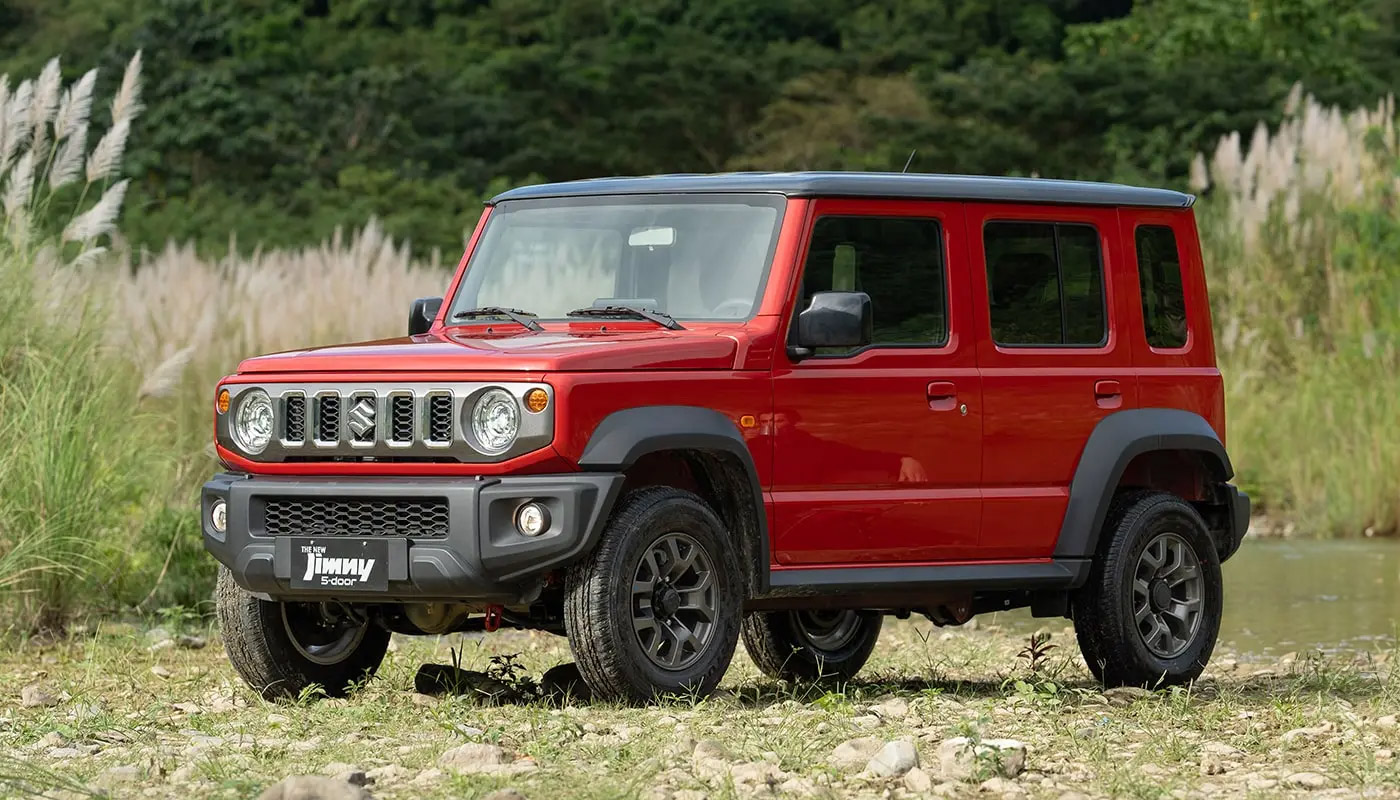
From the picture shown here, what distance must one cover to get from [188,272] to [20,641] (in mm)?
4832

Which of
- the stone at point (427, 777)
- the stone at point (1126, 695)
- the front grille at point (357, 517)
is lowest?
the stone at point (1126, 695)

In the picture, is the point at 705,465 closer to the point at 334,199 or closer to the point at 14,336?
the point at 14,336

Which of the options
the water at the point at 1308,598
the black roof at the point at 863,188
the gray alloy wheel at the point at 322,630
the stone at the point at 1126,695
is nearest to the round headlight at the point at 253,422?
the gray alloy wheel at the point at 322,630

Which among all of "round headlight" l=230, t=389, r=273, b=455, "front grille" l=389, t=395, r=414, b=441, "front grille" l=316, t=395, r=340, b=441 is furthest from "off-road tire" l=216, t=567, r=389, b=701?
"front grille" l=389, t=395, r=414, b=441

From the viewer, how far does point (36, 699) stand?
8.66 meters

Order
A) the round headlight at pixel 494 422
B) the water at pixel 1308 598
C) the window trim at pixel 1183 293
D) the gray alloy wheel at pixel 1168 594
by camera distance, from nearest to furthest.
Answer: the round headlight at pixel 494 422 < the gray alloy wheel at pixel 1168 594 < the window trim at pixel 1183 293 < the water at pixel 1308 598

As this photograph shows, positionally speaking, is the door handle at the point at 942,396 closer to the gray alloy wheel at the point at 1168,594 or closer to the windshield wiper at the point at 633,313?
the windshield wiper at the point at 633,313

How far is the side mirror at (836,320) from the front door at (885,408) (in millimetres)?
155

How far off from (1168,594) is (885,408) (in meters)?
1.54

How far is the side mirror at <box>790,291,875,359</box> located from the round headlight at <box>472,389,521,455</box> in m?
1.03

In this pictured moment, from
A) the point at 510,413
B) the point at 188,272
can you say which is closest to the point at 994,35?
the point at 188,272

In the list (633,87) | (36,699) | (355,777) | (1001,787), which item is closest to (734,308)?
(1001,787)

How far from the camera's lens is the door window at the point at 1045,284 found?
8.71 meters

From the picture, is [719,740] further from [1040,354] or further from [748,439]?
[1040,354]
